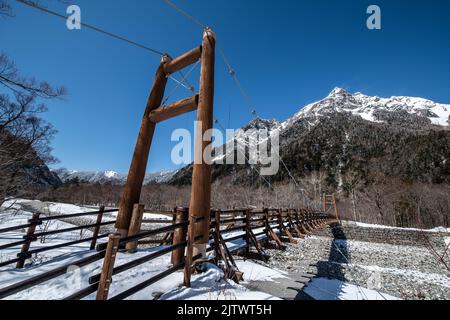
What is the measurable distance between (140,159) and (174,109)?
1531 mm

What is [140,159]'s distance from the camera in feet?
17.6

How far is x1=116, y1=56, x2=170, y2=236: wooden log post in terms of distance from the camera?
5.00 metres

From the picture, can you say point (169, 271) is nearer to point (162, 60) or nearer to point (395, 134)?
point (162, 60)

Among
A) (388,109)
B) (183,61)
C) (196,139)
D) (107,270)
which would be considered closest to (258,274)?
(107,270)

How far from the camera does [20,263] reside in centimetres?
434

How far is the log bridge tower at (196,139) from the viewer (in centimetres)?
387

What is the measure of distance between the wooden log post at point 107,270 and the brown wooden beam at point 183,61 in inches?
185

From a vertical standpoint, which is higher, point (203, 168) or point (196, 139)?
point (196, 139)

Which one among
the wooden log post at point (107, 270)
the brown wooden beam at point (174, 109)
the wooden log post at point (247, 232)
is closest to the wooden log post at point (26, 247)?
the wooden log post at point (107, 270)

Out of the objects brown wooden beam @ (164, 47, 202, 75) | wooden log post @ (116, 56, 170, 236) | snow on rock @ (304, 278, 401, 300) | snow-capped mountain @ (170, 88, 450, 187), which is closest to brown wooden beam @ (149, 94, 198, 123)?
wooden log post @ (116, 56, 170, 236)

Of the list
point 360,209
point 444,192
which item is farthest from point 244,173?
point 444,192

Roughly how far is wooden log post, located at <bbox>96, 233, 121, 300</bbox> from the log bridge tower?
1138 millimetres

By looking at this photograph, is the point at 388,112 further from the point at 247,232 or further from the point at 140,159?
the point at 140,159

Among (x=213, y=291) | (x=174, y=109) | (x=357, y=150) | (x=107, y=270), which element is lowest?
(x=213, y=291)
